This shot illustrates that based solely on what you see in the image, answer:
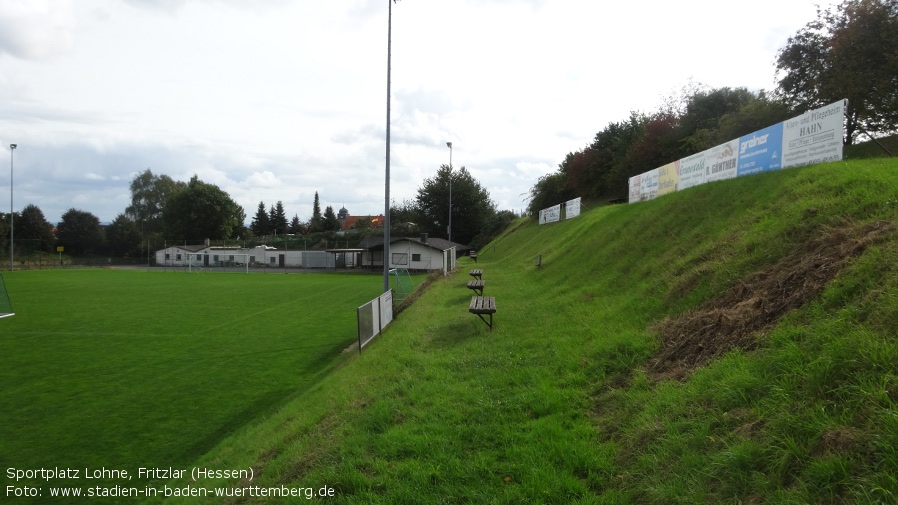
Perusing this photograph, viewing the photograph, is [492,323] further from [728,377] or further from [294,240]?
[294,240]

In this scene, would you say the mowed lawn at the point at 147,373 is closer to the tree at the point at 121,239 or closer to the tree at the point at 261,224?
the tree at the point at 121,239

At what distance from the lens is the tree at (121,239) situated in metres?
85.6

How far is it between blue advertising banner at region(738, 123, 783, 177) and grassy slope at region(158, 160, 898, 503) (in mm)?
2664

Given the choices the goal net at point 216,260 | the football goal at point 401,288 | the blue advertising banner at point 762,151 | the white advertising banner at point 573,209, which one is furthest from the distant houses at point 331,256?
the blue advertising banner at point 762,151

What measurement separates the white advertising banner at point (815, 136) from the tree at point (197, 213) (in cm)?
8887

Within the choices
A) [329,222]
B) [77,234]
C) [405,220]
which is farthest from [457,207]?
[77,234]

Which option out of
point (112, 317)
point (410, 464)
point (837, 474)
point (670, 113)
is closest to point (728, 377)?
point (837, 474)

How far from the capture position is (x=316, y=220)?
11725 centimetres

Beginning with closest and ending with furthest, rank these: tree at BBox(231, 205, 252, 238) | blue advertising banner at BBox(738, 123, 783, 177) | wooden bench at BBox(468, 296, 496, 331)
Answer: wooden bench at BBox(468, 296, 496, 331)
blue advertising banner at BBox(738, 123, 783, 177)
tree at BBox(231, 205, 252, 238)

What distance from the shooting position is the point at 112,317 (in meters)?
19.5

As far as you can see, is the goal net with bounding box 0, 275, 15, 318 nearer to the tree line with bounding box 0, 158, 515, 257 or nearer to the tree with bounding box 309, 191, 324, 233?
the tree line with bounding box 0, 158, 515, 257

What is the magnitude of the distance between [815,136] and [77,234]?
101121mm

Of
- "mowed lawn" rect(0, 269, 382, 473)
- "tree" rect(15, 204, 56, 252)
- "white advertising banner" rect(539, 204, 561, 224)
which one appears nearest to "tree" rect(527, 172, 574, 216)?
"white advertising banner" rect(539, 204, 561, 224)

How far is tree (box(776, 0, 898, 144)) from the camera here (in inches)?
768
